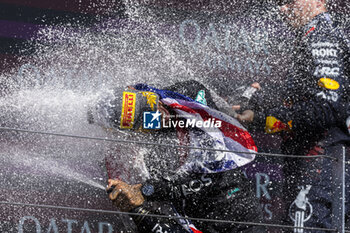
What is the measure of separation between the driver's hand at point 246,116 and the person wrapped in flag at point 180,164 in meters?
0.19

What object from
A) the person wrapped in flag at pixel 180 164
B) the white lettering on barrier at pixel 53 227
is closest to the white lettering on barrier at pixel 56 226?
the white lettering on barrier at pixel 53 227

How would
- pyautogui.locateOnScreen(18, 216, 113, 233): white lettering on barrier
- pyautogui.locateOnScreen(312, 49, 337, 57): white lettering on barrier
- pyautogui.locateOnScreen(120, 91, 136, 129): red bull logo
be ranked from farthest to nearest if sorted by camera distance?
1. pyautogui.locateOnScreen(18, 216, 113, 233): white lettering on barrier
2. pyautogui.locateOnScreen(312, 49, 337, 57): white lettering on barrier
3. pyautogui.locateOnScreen(120, 91, 136, 129): red bull logo

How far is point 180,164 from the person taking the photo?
103 cm

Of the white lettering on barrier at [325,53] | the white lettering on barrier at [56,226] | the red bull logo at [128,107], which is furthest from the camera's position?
the white lettering on barrier at [56,226]

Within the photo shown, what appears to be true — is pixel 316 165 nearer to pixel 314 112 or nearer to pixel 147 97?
pixel 314 112

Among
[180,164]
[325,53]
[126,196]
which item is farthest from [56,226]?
[325,53]

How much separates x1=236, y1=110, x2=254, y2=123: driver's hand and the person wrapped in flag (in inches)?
7.6

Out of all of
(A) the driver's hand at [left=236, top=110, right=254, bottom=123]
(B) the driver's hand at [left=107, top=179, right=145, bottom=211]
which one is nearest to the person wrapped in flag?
(B) the driver's hand at [left=107, top=179, right=145, bottom=211]

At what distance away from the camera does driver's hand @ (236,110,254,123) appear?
1.25 m

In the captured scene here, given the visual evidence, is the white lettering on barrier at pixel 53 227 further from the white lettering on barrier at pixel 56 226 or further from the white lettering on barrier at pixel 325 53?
the white lettering on barrier at pixel 325 53

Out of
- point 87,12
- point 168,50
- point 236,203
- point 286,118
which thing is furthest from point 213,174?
point 87,12

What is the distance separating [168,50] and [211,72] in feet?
0.56

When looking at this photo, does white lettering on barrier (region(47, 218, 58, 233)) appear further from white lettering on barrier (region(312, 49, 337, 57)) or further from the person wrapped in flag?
white lettering on barrier (region(312, 49, 337, 57))

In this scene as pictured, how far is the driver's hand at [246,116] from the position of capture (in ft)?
4.09
